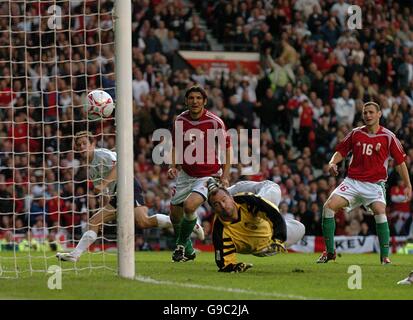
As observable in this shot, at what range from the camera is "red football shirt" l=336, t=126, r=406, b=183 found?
43.5ft

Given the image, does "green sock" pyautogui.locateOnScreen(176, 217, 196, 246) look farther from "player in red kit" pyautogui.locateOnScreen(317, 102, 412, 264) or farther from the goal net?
the goal net

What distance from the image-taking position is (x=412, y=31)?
25.2 meters

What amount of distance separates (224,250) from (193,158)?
7.01 ft

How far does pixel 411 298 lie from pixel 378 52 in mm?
15575

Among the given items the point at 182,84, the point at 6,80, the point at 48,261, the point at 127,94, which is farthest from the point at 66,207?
the point at 127,94

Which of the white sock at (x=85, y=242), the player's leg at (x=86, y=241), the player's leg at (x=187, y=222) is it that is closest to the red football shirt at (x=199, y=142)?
the player's leg at (x=187, y=222)

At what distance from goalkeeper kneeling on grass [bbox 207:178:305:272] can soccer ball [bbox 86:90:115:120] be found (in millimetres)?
1588

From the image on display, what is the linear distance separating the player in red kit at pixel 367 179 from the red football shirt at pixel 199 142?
1.57 m

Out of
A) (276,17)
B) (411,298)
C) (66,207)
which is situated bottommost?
(66,207)

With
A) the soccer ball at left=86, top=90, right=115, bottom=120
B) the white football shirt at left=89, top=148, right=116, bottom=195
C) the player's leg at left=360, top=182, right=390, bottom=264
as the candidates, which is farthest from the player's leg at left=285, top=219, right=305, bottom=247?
the soccer ball at left=86, top=90, right=115, bottom=120

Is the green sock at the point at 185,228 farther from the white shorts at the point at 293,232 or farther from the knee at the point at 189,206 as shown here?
the white shorts at the point at 293,232

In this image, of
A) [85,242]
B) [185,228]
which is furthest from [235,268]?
[185,228]

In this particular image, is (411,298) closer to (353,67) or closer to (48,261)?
(48,261)

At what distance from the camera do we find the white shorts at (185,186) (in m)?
12.8
